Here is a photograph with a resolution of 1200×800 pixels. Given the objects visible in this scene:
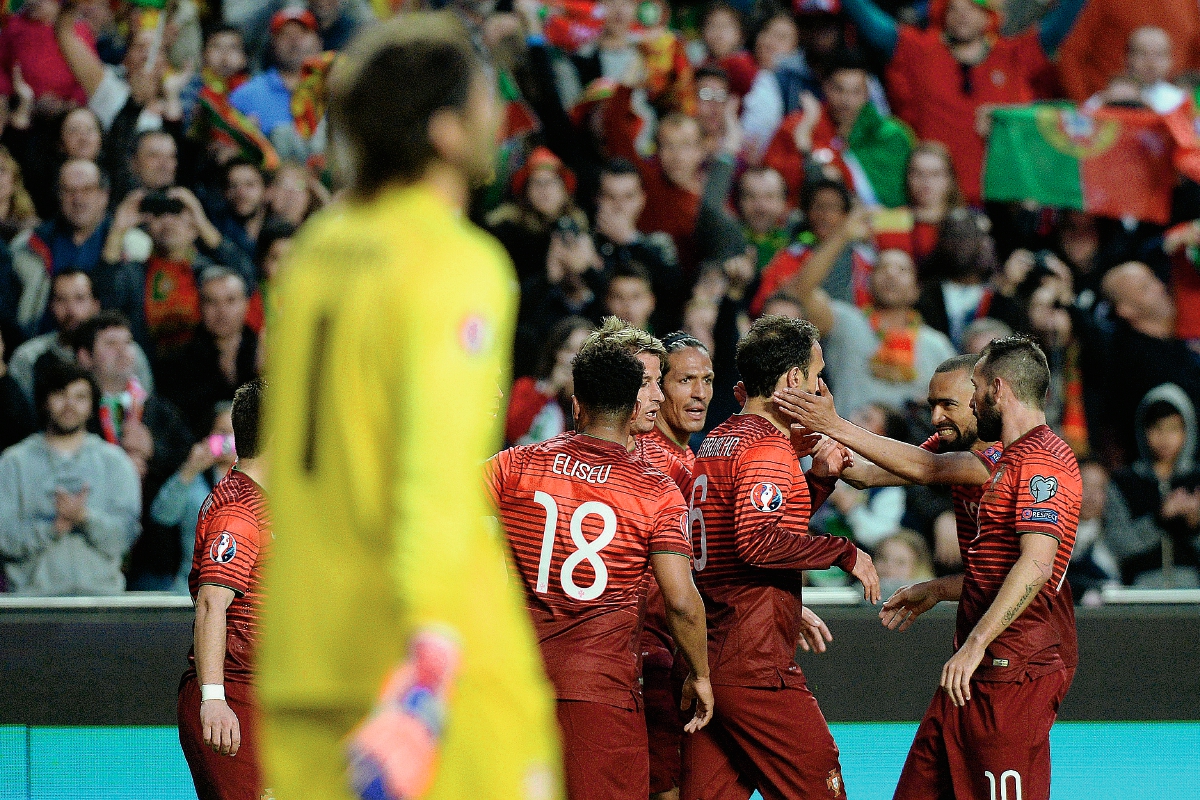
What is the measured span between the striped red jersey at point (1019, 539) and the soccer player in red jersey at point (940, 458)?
90 millimetres

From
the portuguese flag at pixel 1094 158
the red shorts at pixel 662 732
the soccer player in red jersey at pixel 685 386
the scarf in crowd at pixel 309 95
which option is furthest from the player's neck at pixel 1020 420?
the scarf in crowd at pixel 309 95

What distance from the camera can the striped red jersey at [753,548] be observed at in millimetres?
4883

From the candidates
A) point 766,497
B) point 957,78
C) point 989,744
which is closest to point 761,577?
point 766,497

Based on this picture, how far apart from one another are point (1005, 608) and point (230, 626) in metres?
2.51

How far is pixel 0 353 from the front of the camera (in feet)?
26.4

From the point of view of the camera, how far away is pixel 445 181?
2270 mm

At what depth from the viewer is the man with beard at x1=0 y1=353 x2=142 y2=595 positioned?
7469 millimetres

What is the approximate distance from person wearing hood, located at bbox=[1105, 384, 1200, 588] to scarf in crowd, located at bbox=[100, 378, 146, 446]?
5503 mm

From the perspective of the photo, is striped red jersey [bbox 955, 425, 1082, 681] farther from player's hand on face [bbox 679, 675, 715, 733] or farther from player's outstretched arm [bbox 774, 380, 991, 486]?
player's hand on face [bbox 679, 675, 715, 733]

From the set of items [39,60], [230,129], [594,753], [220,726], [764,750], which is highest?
[39,60]

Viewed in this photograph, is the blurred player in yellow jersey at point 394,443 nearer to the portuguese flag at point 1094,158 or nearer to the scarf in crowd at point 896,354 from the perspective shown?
the scarf in crowd at point 896,354

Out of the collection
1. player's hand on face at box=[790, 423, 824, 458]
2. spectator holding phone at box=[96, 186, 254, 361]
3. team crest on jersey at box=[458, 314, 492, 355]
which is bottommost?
player's hand on face at box=[790, 423, 824, 458]

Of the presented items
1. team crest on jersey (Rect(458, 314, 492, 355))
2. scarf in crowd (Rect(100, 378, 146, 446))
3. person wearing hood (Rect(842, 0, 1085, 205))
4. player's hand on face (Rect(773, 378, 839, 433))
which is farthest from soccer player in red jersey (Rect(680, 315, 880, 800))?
person wearing hood (Rect(842, 0, 1085, 205))

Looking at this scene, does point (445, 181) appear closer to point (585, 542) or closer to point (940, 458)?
point (585, 542)
